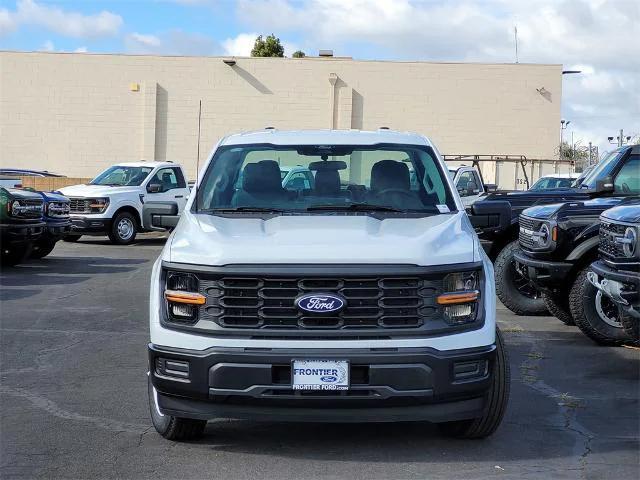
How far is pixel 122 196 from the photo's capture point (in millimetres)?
20625

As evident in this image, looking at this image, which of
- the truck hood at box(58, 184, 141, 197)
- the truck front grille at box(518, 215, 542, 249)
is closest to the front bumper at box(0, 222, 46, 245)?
the truck hood at box(58, 184, 141, 197)

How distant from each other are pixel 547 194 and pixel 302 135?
6.30 metres

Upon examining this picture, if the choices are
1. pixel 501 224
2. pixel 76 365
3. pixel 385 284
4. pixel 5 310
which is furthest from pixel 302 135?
pixel 5 310

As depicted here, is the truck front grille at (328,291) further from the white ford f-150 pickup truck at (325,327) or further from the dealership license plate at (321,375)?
the dealership license plate at (321,375)

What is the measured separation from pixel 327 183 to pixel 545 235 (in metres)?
3.91

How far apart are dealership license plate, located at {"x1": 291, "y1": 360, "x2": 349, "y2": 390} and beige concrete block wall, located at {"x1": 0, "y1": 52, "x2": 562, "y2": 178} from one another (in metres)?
A: 32.1

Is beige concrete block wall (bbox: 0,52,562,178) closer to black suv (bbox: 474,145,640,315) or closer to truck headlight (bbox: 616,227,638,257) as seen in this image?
black suv (bbox: 474,145,640,315)

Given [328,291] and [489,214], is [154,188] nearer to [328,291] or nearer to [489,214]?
[489,214]

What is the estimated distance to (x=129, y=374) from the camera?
308 inches

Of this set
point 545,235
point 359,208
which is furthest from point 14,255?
point 359,208

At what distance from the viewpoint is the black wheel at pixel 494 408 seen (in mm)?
5621

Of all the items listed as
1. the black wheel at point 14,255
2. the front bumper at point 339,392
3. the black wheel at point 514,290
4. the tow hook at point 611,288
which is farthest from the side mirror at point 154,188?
the front bumper at point 339,392

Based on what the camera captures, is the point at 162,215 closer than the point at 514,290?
Yes

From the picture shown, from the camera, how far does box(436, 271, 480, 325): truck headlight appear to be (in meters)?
5.25
